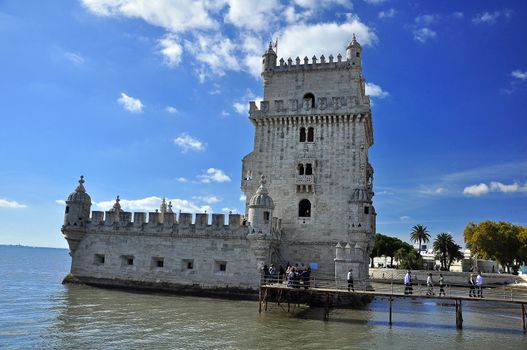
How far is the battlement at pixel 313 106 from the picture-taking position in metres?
33.9

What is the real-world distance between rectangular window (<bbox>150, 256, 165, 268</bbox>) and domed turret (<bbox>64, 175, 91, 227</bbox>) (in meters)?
6.79

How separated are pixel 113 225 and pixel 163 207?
6.97m

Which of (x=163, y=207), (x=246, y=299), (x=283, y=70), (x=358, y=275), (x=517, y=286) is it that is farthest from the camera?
(x=517, y=286)

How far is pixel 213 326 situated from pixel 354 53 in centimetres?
2287

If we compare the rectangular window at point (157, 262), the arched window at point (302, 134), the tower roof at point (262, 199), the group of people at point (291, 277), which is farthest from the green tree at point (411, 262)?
the rectangular window at point (157, 262)

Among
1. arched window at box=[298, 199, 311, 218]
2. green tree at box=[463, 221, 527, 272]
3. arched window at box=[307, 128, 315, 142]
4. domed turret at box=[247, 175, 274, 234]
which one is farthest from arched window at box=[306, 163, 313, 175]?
green tree at box=[463, 221, 527, 272]

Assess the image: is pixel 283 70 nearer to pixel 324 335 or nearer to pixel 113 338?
pixel 324 335

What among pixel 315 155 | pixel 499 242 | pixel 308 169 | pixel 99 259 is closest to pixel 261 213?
pixel 308 169

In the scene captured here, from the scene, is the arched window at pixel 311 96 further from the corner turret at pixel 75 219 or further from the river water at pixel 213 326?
the corner turret at pixel 75 219

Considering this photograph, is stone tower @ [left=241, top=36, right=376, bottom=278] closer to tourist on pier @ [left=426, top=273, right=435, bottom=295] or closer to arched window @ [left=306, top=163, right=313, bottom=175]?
arched window @ [left=306, top=163, right=313, bottom=175]

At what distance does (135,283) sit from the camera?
3447 cm

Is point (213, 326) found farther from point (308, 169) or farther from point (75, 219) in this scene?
point (75, 219)

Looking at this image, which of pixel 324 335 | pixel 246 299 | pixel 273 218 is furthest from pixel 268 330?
pixel 273 218

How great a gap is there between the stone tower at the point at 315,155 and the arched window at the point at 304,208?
0.25 ft
